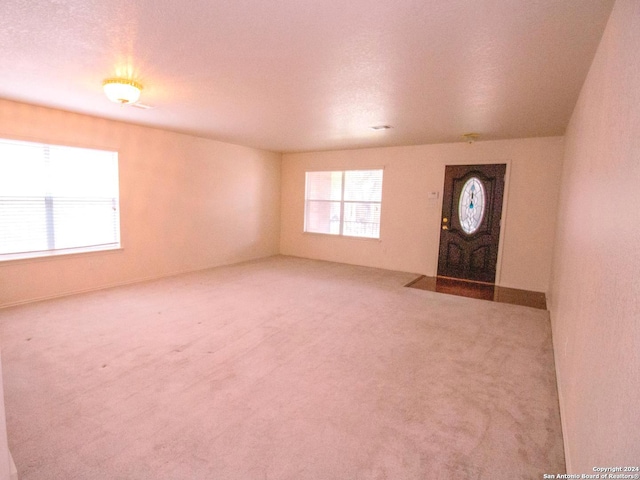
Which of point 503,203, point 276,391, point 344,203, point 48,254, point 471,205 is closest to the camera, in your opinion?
point 276,391

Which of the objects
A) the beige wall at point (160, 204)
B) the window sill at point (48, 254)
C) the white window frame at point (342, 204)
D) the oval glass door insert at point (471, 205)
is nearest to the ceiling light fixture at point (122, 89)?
the beige wall at point (160, 204)

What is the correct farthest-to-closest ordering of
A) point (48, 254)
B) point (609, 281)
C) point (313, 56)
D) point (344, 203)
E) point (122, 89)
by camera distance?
1. point (344, 203)
2. point (48, 254)
3. point (122, 89)
4. point (313, 56)
5. point (609, 281)

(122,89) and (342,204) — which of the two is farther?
(342,204)

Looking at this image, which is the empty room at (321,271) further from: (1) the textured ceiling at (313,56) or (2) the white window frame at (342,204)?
(2) the white window frame at (342,204)

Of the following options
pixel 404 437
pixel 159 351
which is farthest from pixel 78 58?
pixel 404 437

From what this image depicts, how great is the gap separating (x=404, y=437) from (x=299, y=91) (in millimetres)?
2935

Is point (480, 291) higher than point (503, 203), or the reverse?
point (503, 203)

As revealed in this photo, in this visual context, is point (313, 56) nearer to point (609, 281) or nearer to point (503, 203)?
point (609, 281)

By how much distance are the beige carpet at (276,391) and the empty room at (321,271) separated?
0.02 meters

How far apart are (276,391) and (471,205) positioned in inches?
182

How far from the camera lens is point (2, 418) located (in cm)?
125

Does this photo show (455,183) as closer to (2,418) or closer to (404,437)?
(404,437)

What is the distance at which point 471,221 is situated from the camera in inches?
218

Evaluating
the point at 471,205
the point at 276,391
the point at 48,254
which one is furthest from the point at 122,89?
the point at 471,205
